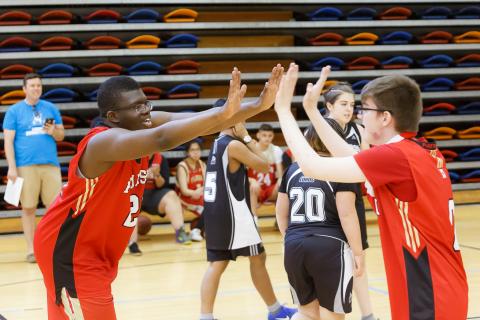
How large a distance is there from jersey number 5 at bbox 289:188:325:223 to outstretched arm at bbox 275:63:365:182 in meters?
1.60

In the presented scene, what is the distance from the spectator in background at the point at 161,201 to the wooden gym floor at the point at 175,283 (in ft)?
0.79

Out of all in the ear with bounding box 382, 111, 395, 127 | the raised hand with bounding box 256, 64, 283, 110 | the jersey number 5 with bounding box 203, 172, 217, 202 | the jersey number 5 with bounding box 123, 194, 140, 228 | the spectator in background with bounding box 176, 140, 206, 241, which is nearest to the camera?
the ear with bounding box 382, 111, 395, 127

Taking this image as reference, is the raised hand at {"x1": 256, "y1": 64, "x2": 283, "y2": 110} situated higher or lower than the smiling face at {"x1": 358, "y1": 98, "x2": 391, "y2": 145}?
higher

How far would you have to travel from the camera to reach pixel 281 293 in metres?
6.74

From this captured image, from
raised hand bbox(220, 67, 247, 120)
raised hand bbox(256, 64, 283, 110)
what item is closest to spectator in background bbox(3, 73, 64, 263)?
raised hand bbox(256, 64, 283, 110)

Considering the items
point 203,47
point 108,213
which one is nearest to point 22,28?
point 203,47

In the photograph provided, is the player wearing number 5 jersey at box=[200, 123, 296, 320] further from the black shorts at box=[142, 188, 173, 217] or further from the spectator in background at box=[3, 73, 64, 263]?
the black shorts at box=[142, 188, 173, 217]

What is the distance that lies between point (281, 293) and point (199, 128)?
391 cm

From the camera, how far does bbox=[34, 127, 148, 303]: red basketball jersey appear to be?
351 centimetres

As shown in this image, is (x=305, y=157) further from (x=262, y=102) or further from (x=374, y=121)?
(x=262, y=102)

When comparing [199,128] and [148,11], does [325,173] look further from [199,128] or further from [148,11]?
[148,11]

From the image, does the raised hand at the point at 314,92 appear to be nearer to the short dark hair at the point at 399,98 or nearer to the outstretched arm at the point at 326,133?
the outstretched arm at the point at 326,133

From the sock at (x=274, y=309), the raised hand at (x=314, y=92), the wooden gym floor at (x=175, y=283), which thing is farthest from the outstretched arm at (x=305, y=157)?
the wooden gym floor at (x=175, y=283)

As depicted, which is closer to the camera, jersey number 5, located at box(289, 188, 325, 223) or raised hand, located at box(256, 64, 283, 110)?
raised hand, located at box(256, 64, 283, 110)
